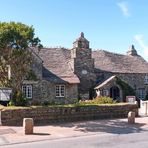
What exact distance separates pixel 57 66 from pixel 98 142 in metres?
24.1

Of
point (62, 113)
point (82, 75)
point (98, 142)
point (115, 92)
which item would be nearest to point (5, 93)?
point (62, 113)

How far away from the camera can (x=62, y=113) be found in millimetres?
23719

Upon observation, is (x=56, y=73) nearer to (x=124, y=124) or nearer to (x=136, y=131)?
(x=124, y=124)

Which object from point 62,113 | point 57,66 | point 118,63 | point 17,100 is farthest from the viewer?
point 118,63

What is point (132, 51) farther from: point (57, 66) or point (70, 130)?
point (70, 130)

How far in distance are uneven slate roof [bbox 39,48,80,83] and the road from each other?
63.8ft

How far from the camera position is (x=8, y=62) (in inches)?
973

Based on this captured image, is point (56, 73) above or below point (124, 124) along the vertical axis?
above

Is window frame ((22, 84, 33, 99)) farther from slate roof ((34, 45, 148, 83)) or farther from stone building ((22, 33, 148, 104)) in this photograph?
slate roof ((34, 45, 148, 83))

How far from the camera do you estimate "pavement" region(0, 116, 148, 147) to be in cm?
1781

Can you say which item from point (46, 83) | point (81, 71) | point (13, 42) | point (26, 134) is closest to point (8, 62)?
point (13, 42)

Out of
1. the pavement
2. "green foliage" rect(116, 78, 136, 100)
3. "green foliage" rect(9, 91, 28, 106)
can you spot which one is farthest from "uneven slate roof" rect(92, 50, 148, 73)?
the pavement

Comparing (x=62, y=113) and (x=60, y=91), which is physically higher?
(x=60, y=91)

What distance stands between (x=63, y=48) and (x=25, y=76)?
684 inches
